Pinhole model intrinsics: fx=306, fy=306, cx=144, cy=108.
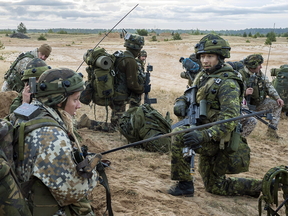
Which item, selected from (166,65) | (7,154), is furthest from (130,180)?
(166,65)

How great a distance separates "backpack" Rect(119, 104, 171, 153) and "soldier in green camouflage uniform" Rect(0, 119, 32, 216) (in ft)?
13.5

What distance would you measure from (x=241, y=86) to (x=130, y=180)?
2.12m

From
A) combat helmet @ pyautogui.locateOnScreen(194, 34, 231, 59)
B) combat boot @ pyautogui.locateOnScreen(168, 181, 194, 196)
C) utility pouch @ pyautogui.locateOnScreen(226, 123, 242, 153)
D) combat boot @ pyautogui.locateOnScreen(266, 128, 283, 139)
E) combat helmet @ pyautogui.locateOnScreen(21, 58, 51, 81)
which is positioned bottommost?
combat boot @ pyautogui.locateOnScreen(266, 128, 283, 139)

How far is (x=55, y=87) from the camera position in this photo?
2.41 metres

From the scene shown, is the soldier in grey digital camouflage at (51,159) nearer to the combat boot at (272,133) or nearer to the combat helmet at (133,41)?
the combat helmet at (133,41)

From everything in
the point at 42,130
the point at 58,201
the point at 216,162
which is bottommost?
the point at 216,162

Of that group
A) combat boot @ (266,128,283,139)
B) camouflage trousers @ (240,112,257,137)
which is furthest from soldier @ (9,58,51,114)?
combat boot @ (266,128,283,139)

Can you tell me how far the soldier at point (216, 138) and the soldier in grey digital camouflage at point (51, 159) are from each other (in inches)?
64.4

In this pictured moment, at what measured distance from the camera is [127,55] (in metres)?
6.98

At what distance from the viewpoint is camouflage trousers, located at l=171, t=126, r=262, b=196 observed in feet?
13.8

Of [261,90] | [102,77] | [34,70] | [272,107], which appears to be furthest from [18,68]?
[272,107]

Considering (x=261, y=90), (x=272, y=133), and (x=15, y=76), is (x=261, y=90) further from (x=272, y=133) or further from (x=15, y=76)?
(x=15, y=76)

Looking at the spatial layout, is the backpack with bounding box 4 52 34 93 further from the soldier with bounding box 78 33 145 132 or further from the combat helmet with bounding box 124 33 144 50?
the combat helmet with bounding box 124 33 144 50

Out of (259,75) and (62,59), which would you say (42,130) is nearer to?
(259,75)
